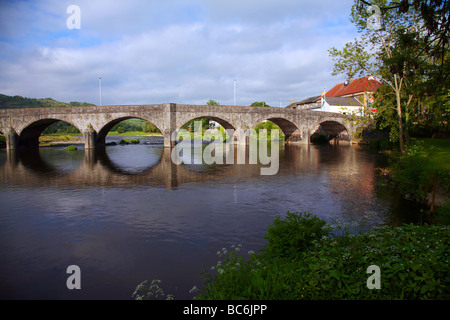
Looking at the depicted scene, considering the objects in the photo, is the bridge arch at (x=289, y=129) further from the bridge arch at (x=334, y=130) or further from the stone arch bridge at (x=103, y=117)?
the stone arch bridge at (x=103, y=117)

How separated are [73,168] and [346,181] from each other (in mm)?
23083

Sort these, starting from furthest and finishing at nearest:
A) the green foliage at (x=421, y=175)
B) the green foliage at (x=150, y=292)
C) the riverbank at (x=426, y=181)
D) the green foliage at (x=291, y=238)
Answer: the green foliage at (x=421, y=175)
the riverbank at (x=426, y=181)
the green foliage at (x=291, y=238)
the green foliage at (x=150, y=292)

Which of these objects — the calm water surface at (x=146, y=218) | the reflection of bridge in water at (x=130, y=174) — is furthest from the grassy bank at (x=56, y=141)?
the calm water surface at (x=146, y=218)

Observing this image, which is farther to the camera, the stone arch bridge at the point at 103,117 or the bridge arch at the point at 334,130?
A: the bridge arch at the point at 334,130

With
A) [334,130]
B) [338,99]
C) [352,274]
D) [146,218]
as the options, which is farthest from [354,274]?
[338,99]

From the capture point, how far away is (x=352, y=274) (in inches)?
205

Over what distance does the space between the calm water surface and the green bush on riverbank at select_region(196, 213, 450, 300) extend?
6.38 ft

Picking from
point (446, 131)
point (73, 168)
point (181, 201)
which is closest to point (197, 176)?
point (181, 201)

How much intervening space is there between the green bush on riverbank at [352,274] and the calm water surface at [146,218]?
1944 millimetres

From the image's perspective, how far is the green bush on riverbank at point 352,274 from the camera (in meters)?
4.77

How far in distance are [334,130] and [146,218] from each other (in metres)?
61.3

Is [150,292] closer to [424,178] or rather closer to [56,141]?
[424,178]

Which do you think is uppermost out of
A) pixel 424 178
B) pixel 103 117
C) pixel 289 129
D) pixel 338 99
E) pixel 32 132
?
pixel 338 99
